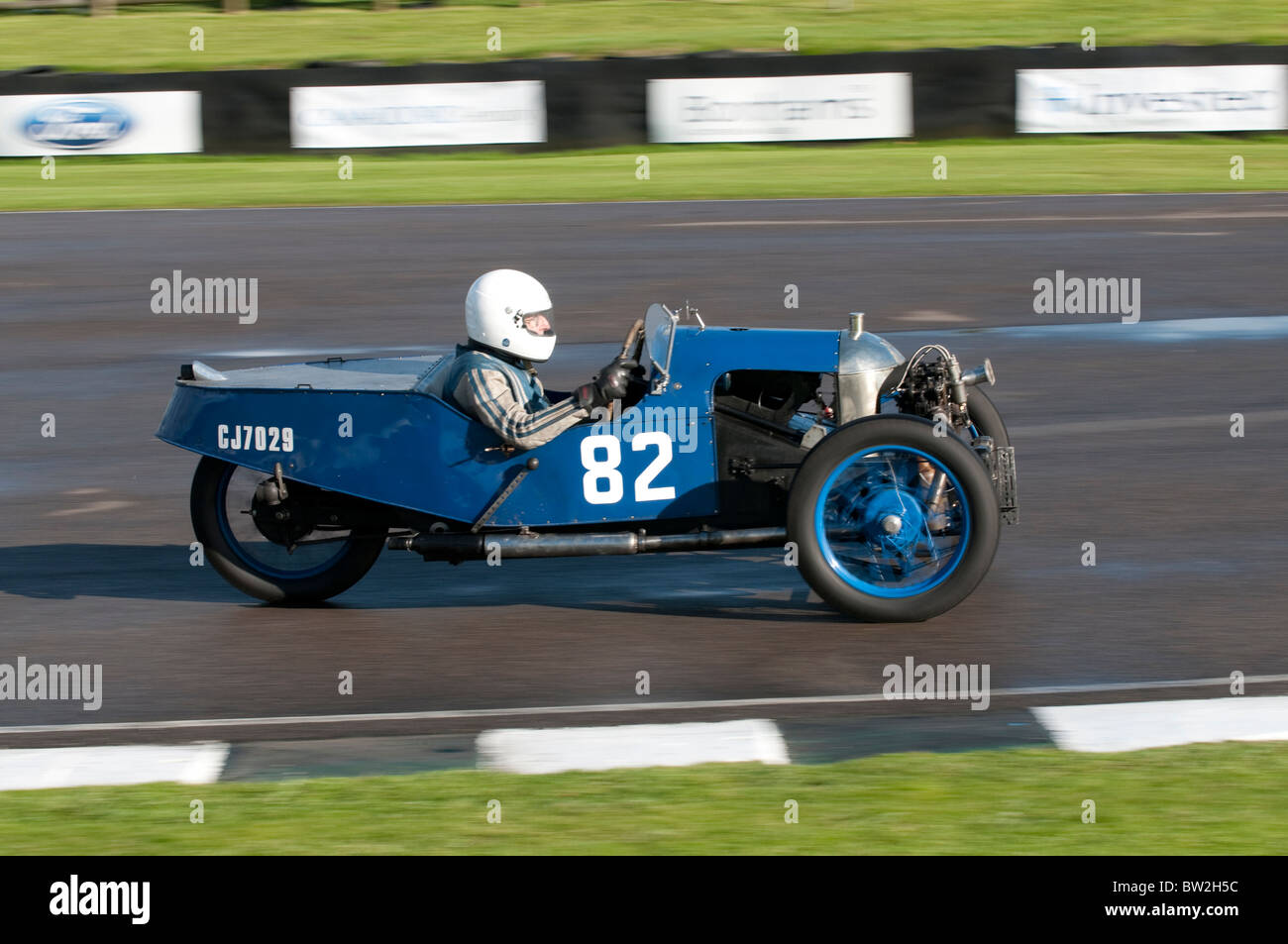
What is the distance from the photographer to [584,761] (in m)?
5.60

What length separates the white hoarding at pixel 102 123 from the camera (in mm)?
24109

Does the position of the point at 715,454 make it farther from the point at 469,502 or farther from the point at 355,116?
the point at 355,116

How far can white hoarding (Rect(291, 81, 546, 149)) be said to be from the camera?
23.8 meters

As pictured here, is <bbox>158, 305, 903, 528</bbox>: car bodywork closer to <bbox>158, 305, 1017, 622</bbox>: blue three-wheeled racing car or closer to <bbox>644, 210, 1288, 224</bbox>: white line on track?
<bbox>158, 305, 1017, 622</bbox>: blue three-wheeled racing car

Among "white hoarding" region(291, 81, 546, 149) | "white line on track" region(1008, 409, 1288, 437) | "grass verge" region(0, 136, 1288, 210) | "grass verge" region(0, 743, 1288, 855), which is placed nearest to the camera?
"grass verge" region(0, 743, 1288, 855)

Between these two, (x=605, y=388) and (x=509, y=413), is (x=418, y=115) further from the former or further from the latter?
(x=605, y=388)

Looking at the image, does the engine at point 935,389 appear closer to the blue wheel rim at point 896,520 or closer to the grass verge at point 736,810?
the blue wheel rim at point 896,520

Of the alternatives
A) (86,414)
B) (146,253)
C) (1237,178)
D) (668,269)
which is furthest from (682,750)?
(1237,178)

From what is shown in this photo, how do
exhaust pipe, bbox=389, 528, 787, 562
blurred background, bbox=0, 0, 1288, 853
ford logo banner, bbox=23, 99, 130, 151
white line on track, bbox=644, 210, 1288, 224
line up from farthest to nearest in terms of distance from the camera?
1. ford logo banner, bbox=23, 99, 130, 151
2. white line on track, bbox=644, 210, 1288, 224
3. exhaust pipe, bbox=389, 528, 787, 562
4. blurred background, bbox=0, 0, 1288, 853

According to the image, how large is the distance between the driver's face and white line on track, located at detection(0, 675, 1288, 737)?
167 centimetres

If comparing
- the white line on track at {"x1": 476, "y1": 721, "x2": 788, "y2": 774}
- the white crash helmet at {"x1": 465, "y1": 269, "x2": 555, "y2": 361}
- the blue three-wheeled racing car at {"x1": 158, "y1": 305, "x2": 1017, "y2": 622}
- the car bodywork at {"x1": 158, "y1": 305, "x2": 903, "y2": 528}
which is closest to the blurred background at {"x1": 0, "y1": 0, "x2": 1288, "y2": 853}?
the white line on track at {"x1": 476, "y1": 721, "x2": 788, "y2": 774}

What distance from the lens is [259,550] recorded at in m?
7.72

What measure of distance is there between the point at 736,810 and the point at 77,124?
71.7 ft

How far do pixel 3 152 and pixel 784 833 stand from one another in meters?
22.3
